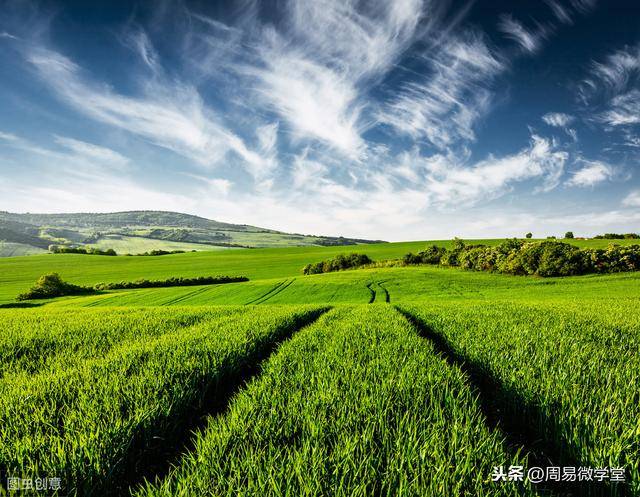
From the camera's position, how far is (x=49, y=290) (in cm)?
4175

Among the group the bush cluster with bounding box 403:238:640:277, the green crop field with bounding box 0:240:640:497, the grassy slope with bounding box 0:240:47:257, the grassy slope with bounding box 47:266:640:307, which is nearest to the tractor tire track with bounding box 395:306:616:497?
the green crop field with bounding box 0:240:640:497

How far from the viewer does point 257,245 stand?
17412 centimetres

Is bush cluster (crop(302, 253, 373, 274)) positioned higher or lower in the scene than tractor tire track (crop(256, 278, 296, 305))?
higher

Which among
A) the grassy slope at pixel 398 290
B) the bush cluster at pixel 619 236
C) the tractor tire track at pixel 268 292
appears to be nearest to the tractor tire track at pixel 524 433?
the grassy slope at pixel 398 290

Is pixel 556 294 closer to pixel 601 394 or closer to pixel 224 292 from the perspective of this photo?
pixel 601 394

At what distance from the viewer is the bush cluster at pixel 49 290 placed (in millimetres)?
40094

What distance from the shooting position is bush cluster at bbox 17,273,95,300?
40094mm

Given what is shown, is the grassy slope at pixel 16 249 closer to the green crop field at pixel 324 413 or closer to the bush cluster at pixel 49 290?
the bush cluster at pixel 49 290

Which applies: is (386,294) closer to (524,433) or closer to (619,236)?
(524,433)

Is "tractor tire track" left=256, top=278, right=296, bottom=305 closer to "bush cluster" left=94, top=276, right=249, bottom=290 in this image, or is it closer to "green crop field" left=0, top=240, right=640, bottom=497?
"bush cluster" left=94, top=276, right=249, bottom=290

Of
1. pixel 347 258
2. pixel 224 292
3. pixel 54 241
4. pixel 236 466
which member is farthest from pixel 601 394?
pixel 54 241

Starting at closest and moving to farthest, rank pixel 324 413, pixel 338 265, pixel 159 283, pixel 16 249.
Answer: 1. pixel 324 413
2. pixel 159 283
3. pixel 338 265
4. pixel 16 249

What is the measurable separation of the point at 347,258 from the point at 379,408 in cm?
5841

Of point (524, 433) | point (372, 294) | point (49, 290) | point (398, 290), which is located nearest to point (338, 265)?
point (398, 290)
